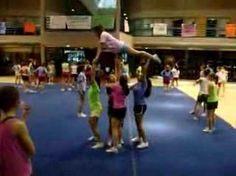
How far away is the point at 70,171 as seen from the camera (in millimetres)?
7777

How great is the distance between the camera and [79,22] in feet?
105

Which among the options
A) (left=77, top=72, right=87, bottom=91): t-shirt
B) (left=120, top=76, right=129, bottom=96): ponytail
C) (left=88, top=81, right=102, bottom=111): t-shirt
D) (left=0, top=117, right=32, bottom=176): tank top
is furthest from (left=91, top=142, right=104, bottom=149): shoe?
(left=0, top=117, right=32, bottom=176): tank top

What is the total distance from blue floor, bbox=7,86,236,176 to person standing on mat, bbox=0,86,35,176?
12.3 ft

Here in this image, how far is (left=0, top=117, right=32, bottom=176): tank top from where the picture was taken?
3658mm

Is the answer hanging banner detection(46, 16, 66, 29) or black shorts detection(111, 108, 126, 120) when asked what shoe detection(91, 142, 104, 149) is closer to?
black shorts detection(111, 108, 126, 120)

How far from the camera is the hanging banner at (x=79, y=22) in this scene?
3180cm

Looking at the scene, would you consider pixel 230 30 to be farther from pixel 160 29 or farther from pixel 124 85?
pixel 124 85

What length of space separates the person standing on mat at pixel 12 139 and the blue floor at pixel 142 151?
12.3ft

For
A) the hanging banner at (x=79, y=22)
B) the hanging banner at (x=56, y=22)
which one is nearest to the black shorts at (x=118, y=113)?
the hanging banner at (x=79, y=22)

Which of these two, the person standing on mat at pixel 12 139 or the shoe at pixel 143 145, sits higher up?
the person standing on mat at pixel 12 139

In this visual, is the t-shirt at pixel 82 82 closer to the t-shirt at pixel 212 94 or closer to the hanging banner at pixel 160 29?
the t-shirt at pixel 212 94

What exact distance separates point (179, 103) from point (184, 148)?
962cm

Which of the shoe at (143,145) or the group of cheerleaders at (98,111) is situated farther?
the shoe at (143,145)

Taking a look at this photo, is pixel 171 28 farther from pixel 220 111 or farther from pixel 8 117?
pixel 8 117
